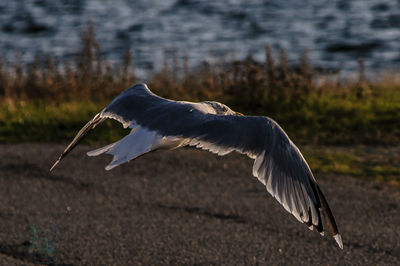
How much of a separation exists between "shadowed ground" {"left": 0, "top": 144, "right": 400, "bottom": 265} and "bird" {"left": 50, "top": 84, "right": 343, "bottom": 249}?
0.91 meters

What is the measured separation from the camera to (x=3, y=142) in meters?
8.26

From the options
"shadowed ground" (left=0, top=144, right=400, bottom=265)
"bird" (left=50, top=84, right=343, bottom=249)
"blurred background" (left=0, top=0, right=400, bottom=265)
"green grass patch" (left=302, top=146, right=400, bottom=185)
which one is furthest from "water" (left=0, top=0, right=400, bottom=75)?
"bird" (left=50, top=84, right=343, bottom=249)

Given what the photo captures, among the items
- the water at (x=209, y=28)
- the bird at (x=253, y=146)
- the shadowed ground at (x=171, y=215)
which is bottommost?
the water at (x=209, y=28)

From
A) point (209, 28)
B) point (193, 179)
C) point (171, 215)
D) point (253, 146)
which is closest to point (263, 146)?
point (253, 146)

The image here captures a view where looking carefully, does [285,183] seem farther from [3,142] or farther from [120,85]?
[120,85]

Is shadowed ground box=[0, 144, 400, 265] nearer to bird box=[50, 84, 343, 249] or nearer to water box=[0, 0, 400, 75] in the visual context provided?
bird box=[50, 84, 343, 249]

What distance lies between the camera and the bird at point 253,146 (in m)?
4.20

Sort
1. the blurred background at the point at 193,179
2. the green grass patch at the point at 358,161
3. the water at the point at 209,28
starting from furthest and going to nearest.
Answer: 1. the water at the point at 209,28
2. the green grass patch at the point at 358,161
3. the blurred background at the point at 193,179

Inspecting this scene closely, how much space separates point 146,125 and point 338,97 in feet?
17.9

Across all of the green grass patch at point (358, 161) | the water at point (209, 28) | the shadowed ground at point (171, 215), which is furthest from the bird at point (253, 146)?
the water at point (209, 28)

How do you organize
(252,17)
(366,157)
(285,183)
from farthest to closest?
(252,17) → (366,157) → (285,183)

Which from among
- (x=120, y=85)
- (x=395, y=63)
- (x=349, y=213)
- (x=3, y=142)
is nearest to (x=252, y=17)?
(x=395, y=63)

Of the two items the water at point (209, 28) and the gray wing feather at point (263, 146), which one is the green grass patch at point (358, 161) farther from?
Result: the water at point (209, 28)

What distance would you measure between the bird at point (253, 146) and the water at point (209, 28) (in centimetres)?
1216
